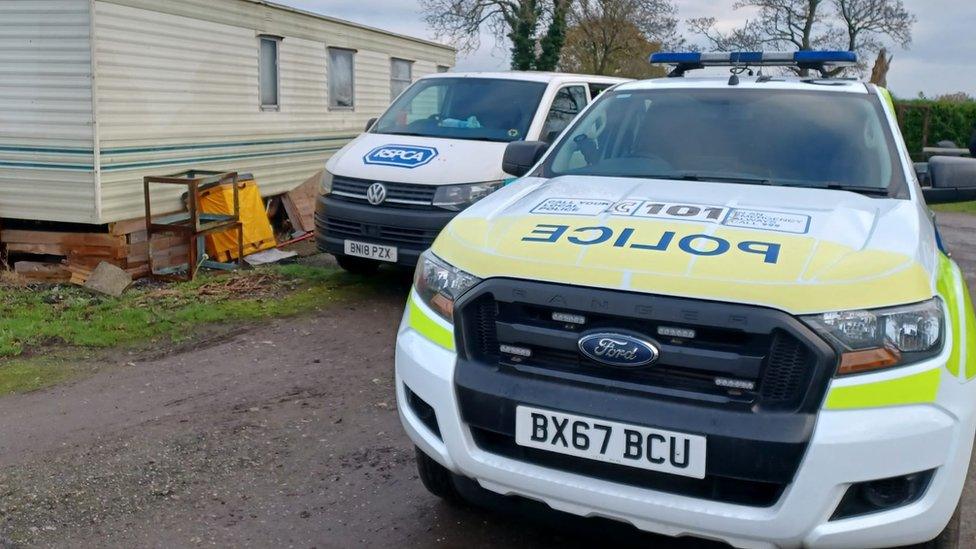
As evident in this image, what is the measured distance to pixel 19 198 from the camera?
877 centimetres

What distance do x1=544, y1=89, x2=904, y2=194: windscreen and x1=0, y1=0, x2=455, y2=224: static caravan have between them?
5.65m

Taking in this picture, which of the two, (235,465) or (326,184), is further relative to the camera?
(326,184)

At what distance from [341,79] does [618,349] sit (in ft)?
38.0

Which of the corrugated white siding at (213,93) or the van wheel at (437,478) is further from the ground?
the corrugated white siding at (213,93)

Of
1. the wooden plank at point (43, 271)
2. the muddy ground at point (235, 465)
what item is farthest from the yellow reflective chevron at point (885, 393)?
the wooden plank at point (43, 271)

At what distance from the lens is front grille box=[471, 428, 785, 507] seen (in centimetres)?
275

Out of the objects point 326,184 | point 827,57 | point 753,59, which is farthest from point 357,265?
point 827,57

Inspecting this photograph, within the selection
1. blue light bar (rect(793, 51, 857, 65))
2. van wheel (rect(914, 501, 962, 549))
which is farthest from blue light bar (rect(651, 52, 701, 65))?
van wheel (rect(914, 501, 962, 549))

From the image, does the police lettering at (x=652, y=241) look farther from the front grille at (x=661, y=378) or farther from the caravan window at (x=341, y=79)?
the caravan window at (x=341, y=79)

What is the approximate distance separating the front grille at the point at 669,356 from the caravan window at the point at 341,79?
35.8 feet

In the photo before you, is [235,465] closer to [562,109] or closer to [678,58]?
[678,58]

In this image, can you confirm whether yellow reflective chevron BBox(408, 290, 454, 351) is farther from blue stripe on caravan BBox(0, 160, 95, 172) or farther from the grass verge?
blue stripe on caravan BBox(0, 160, 95, 172)

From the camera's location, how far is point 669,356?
283 cm

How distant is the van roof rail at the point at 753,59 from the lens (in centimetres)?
571
